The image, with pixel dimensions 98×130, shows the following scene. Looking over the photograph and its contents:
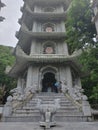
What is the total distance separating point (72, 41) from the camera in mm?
8273

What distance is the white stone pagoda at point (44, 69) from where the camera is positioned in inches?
317

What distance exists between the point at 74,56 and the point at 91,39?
5185mm

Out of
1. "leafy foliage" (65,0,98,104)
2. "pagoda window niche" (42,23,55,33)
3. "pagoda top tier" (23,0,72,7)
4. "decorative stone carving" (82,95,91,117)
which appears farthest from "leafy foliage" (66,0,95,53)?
"pagoda top tier" (23,0,72,7)

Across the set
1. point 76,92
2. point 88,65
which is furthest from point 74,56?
point 88,65

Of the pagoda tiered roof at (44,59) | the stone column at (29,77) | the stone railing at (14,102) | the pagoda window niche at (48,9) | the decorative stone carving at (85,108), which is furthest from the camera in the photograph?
the pagoda window niche at (48,9)

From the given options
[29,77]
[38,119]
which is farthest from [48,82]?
[38,119]

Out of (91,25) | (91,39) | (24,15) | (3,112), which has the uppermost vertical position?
(24,15)

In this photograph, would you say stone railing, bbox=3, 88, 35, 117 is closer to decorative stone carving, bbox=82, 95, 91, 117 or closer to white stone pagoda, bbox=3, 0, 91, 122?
white stone pagoda, bbox=3, 0, 91, 122

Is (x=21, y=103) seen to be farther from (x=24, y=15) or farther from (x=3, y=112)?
(x=24, y=15)

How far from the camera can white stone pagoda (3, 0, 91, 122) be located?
8055 mm

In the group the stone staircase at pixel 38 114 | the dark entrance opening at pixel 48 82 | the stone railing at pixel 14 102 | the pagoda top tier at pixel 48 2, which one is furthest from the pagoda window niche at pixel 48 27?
the stone staircase at pixel 38 114

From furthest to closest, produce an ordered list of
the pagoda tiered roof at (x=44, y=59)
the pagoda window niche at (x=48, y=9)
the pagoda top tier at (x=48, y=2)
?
the pagoda window niche at (x=48, y=9)
the pagoda top tier at (x=48, y=2)
the pagoda tiered roof at (x=44, y=59)

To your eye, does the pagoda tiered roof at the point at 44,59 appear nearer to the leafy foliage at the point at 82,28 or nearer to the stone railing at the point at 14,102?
the stone railing at the point at 14,102

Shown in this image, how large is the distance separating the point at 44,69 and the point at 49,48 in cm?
266
